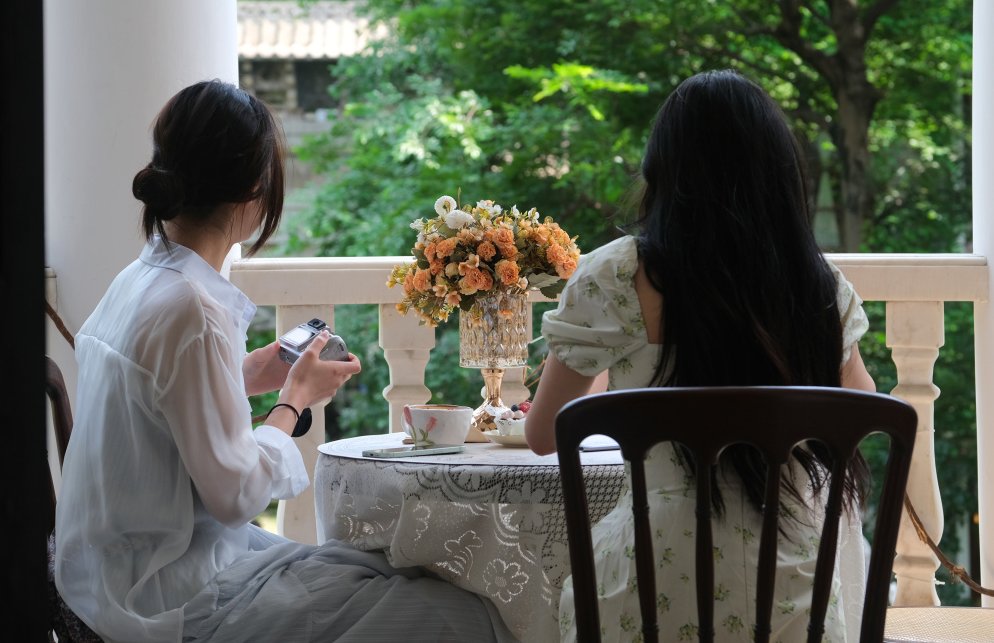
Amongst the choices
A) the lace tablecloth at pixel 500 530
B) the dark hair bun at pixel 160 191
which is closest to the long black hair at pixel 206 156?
the dark hair bun at pixel 160 191

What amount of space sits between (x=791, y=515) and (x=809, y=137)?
6438 millimetres

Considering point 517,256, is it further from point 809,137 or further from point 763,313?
point 809,137

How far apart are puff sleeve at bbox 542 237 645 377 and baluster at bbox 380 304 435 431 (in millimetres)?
1202

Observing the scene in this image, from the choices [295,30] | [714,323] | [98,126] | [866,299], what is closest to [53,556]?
[714,323]

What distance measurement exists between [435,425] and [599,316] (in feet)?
1.72

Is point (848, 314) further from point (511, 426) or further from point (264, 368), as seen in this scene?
point (264, 368)

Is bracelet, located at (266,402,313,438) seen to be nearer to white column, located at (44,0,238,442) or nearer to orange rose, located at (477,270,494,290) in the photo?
orange rose, located at (477,270,494,290)

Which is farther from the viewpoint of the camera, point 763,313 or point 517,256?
point 517,256

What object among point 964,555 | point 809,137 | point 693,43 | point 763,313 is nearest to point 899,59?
point 809,137

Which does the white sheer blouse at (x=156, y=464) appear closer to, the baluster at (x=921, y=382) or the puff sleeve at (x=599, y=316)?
the puff sleeve at (x=599, y=316)

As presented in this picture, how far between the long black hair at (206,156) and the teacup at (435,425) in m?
0.42

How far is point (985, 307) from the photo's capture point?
255cm

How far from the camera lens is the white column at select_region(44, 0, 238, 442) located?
2.43m

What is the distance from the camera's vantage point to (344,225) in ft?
24.6
